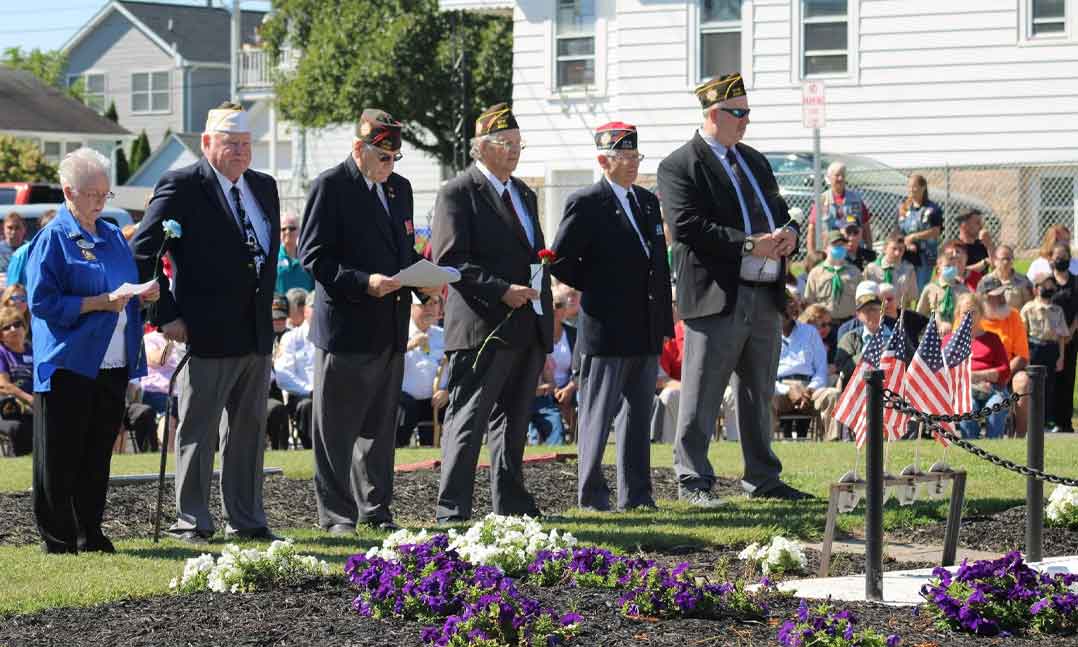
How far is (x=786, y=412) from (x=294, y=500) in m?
6.30

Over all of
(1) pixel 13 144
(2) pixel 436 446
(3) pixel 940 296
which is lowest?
(2) pixel 436 446

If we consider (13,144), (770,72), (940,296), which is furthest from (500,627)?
(13,144)

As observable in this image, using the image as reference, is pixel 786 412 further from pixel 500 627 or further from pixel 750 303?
pixel 500 627

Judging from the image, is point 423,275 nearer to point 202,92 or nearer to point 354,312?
point 354,312

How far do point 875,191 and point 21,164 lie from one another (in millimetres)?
31951

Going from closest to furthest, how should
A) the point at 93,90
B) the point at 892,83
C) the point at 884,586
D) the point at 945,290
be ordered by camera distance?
the point at 884,586 < the point at 945,290 < the point at 892,83 < the point at 93,90

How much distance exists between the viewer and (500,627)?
6816 mm

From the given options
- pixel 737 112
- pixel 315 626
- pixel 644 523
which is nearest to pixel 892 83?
pixel 737 112

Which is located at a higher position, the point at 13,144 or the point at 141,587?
the point at 13,144

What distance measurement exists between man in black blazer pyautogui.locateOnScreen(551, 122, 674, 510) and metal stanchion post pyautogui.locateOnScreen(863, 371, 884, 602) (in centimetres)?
315

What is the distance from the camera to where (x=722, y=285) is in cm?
1108

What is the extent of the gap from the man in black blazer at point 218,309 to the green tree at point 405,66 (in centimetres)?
3814

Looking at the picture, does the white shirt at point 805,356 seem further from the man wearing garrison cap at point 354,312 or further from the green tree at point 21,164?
the green tree at point 21,164

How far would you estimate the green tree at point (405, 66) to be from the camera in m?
48.6
